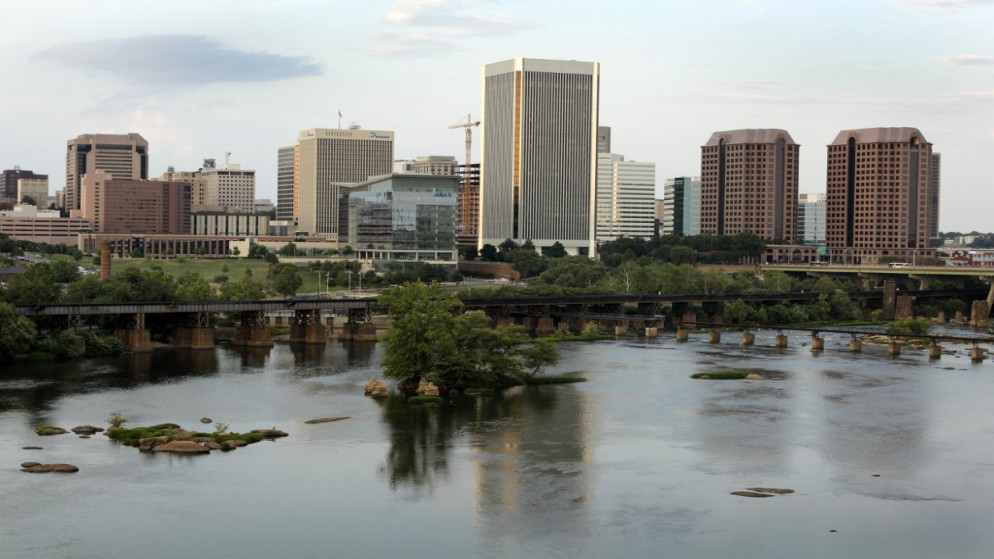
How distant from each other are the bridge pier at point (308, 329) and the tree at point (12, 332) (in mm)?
24536

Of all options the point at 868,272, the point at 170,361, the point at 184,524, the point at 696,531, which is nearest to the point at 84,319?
the point at 170,361

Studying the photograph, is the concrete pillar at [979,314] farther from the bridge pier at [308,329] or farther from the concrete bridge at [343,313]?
the bridge pier at [308,329]

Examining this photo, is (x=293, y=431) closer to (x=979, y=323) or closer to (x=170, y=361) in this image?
(x=170, y=361)

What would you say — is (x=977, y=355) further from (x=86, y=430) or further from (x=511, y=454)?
(x=86, y=430)

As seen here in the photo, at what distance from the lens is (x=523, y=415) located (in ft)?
211

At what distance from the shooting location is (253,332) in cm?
9631

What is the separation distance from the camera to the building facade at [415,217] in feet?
585

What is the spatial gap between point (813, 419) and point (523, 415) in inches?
580

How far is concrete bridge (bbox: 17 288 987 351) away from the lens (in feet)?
295

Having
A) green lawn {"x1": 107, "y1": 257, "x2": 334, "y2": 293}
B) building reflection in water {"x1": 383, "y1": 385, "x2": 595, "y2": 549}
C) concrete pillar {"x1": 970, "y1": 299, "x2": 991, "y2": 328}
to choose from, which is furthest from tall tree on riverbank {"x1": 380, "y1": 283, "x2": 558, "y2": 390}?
concrete pillar {"x1": 970, "y1": 299, "x2": 991, "y2": 328}

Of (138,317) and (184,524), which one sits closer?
(184,524)

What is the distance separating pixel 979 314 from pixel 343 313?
7047cm

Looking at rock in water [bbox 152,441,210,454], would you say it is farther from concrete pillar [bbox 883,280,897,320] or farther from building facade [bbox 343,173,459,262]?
building facade [bbox 343,173,459,262]

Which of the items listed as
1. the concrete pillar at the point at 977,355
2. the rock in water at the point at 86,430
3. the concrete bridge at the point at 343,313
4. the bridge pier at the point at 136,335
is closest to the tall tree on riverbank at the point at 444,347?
the rock in water at the point at 86,430
